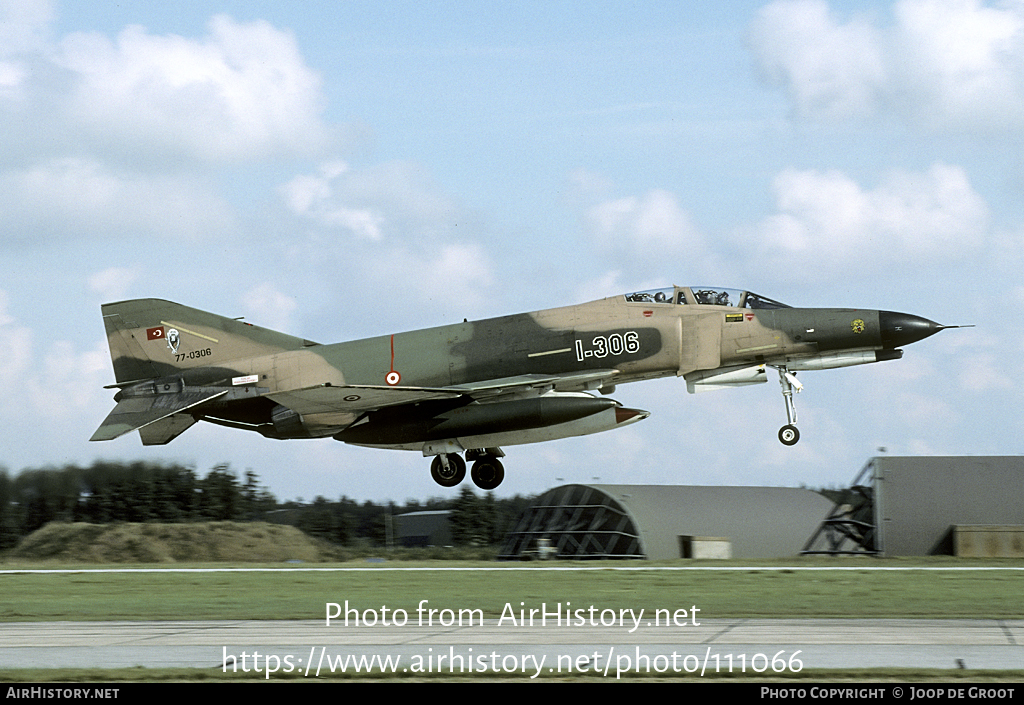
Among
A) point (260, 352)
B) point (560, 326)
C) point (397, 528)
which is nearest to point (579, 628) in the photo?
point (560, 326)

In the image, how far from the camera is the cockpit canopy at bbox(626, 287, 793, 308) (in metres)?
22.2

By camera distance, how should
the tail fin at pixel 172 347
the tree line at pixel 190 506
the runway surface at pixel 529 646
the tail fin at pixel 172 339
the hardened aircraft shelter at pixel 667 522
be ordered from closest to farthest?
1. the runway surface at pixel 529 646
2. the tail fin at pixel 172 347
3. the tail fin at pixel 172 339
4. the tree line at pixel 190 506
5. the hardened aircraft shelter at pixel 667 522

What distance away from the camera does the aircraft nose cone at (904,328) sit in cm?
2062

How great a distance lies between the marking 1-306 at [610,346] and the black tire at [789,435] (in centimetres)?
334

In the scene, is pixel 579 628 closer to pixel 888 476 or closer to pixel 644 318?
pixel 644 318

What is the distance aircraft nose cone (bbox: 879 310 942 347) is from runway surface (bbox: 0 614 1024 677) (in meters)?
5.26

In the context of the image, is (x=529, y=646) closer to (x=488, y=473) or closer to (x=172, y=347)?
(x=488, y=473)

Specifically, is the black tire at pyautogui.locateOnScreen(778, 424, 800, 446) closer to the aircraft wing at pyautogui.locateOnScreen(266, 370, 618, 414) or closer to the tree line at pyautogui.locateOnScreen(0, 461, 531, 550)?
the aircraft wing at pyautogui.locateOnScreen(266, 370, 618, 414)

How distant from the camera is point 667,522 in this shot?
1748 inches

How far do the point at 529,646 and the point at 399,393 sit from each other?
5.68 m

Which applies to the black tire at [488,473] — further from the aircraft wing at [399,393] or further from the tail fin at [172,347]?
the tail fin at [172,347]

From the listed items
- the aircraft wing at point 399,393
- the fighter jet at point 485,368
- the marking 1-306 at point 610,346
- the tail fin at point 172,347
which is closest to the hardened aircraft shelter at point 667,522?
the fighter jet at point 485,368

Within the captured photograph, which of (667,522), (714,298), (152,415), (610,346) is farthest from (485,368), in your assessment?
(667,522)

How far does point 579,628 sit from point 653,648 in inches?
130
